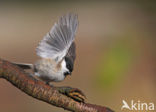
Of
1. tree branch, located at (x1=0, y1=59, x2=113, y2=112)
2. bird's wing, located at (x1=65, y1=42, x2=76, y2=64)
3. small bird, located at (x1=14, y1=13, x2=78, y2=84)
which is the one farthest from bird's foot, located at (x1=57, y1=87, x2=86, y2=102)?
bird's wing, located at (x1=65, y1=42, x2=76, y2=64)

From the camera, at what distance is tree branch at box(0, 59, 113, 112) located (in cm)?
53

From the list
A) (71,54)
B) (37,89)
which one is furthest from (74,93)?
(71,54)

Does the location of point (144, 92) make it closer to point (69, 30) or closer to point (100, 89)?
point (100, 89)

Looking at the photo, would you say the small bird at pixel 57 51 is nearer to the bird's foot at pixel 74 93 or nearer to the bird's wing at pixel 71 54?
the bird's wing at pixel 71 54

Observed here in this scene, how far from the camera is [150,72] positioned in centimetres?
174

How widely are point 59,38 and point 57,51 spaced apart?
3 centimetres

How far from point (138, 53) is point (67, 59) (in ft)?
3.58

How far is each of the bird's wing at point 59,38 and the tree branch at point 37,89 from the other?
125mm

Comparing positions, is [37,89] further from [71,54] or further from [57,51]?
[71,54]

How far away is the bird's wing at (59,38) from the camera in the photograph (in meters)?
0.67

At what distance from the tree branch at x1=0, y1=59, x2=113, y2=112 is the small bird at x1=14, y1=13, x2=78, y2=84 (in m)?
0.11

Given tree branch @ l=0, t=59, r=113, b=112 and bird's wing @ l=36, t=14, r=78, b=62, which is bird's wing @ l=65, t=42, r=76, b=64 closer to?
bird's wing @ l=36, t=14, r=78, b=62

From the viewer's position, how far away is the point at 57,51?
717 mm

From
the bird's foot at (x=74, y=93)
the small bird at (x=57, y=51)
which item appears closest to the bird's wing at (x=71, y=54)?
the small bird at (x=57, y=51)
